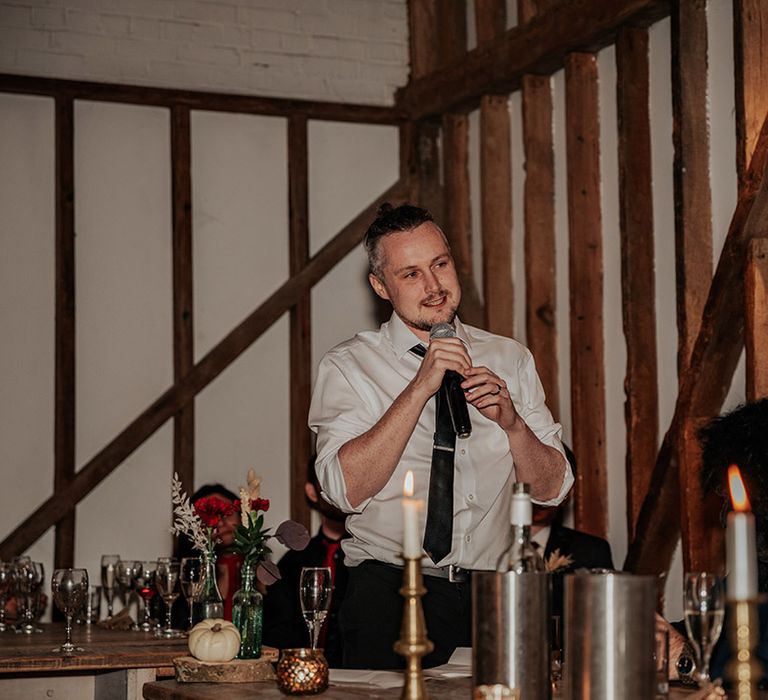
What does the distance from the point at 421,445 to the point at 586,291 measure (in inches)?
95.9

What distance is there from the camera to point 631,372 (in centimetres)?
510

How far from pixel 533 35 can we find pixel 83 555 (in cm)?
306

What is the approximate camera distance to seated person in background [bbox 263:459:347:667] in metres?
4.82

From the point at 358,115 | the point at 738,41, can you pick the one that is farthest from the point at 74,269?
the point at 738,41

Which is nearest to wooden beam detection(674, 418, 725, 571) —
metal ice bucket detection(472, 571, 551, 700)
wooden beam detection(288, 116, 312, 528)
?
wooden beam detection(288, 116, 312, 528)

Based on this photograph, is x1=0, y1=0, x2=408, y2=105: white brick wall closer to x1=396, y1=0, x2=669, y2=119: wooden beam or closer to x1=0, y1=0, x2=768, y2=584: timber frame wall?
x1=0, y1=0, x2=768, y2=584: timber frame wall

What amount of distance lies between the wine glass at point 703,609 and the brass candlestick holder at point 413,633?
1.41 ft

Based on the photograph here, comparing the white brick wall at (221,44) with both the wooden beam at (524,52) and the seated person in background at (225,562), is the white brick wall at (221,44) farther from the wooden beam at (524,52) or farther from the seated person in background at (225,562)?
the seated person in background at (225,562)

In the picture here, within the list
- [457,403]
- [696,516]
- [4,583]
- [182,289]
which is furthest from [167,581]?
[182,289]

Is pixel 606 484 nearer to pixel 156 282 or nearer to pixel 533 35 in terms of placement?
pixel 533 35

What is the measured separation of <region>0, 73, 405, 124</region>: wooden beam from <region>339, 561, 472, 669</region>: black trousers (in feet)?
12.0

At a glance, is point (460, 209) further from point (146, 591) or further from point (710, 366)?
point (146, 591)

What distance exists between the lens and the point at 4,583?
4.32 metres

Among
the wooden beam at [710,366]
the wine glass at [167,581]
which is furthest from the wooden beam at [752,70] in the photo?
the wine glass at [167,581]
